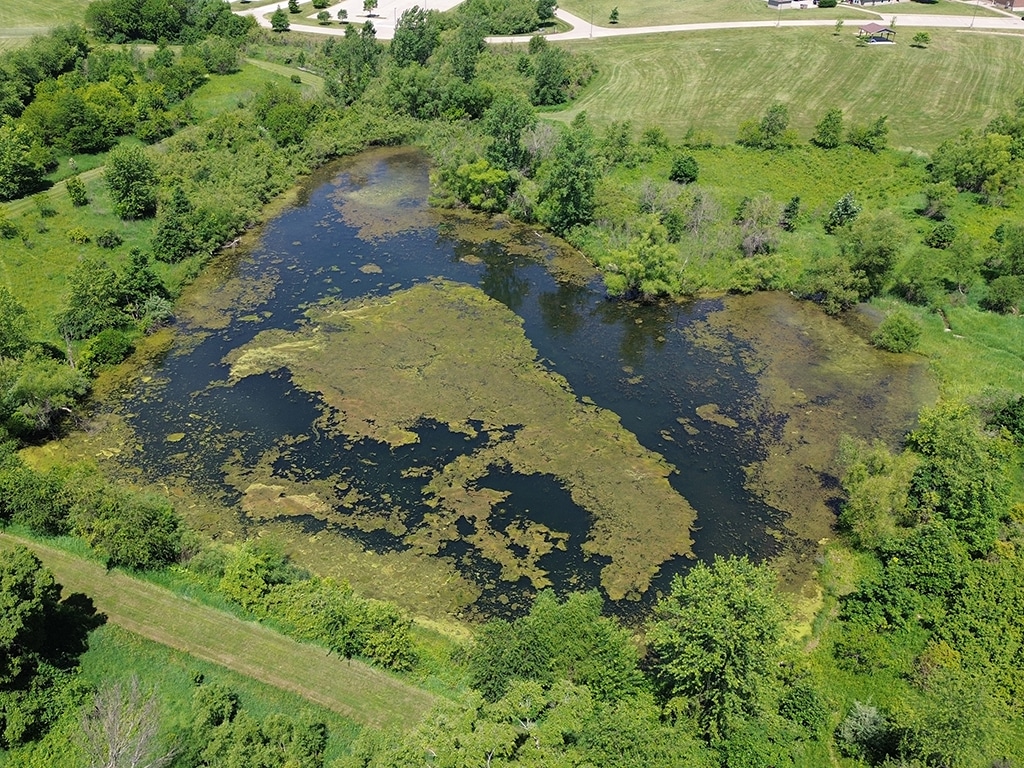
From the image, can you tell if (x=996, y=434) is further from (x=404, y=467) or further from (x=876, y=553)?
(x=404, y=467)

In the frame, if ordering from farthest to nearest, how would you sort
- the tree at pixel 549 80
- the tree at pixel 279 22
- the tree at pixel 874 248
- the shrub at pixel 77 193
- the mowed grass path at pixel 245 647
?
the tree at pixel 279 22
the tree at pixel 549 80
the shrub at pixel 77 193
the tree at pixel 874 248
the mowed grass path at pixel 245 647

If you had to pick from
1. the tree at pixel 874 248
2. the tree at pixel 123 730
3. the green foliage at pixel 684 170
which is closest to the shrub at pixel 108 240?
the tree at pixel 123 730

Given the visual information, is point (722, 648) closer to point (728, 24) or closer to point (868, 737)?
point (868, 737)

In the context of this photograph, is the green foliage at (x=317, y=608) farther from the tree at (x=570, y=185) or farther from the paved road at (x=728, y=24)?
the paved road at (x=728, y=24)

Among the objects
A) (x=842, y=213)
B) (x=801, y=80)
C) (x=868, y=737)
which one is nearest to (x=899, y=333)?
(x=842, y=213)

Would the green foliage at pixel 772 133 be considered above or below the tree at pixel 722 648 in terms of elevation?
above

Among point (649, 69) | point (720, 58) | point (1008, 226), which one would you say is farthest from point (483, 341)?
point (720, 58)
